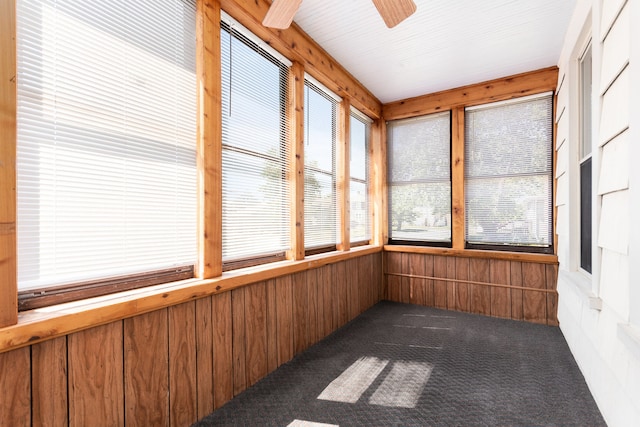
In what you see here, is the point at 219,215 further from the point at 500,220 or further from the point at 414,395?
the point at 500,220

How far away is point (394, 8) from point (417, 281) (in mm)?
3119

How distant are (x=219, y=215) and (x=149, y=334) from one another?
0.70m

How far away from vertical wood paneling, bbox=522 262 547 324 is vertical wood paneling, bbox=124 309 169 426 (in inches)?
133

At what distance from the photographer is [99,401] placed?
1298mm

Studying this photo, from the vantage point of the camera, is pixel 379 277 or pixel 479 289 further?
pixel 379 277

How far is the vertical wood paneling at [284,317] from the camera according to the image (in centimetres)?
229

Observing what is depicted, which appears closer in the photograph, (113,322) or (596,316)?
(113,322)

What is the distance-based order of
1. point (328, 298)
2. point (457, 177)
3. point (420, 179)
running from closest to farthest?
point (328, 298)
point (457, 177)
point (420, 179)

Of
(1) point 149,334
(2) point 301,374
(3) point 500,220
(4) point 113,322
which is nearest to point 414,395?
(2) point 301,374

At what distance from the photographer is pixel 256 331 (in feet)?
6.82

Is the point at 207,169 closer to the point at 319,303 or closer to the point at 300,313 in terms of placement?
the point at 300,313

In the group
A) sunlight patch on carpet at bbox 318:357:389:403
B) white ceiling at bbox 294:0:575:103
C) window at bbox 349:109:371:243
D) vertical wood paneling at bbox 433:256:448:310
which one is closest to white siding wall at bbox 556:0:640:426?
white ceiling at bbox 294:0:575:103

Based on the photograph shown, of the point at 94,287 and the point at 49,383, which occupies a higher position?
the point at 94,287

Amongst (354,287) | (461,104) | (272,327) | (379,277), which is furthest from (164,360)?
(461,104)
